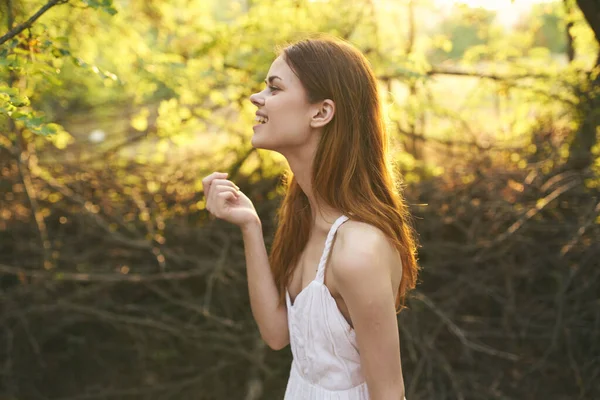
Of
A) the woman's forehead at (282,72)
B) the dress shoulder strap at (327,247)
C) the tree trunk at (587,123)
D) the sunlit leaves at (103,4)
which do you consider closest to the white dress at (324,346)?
the dress shoulder strap at (327,247)

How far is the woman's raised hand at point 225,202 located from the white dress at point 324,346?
287mm

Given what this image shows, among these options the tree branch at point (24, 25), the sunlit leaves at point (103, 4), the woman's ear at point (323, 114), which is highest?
the sunlit leaves at point (103, 4)

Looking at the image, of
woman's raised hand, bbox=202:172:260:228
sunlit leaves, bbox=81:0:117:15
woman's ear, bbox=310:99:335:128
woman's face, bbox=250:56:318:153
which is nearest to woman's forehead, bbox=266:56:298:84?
woman's face, bbox=250:56:318:153

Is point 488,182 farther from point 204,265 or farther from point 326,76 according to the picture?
point 326,76

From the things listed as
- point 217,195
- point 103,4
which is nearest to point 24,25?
point 103,4

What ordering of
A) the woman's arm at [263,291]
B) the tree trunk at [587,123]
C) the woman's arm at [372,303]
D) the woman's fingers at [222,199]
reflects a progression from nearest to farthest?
the woman's arm at [372,303], the woman's fingers at [222,199], the woman's arm at [263,291], the tree trunk at [587,123]

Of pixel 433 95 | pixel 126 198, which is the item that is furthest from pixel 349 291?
pixel 433 95

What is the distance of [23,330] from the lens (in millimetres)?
3625

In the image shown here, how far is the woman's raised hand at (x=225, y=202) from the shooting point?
1712mm

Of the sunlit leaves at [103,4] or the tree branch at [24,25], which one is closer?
the tree branch at [24,25]

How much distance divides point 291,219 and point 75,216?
7.30ft

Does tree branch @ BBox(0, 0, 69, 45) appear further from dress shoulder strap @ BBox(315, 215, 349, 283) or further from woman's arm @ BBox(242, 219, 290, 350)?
dress shoulder strap @ BBox(315, 215, 349, 283)

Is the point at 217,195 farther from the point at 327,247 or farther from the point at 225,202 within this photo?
the point at 327,247

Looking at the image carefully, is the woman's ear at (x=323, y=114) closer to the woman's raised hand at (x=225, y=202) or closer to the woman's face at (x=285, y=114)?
the woman's face at (x=285, y=114)
